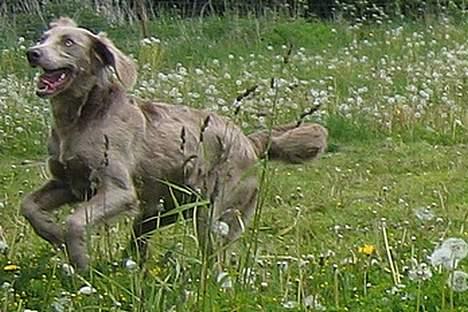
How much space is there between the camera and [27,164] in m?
10.9

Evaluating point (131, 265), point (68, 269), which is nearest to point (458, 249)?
point (131, 265)

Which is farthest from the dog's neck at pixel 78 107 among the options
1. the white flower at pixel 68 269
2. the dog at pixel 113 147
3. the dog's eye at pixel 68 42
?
the white flower at pixel 68 269

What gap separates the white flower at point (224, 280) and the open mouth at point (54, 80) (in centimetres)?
211

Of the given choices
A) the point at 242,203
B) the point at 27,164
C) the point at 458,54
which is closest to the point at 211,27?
the point at 458,54

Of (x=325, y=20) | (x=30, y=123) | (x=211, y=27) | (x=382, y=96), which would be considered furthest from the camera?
(x=325, y=20)

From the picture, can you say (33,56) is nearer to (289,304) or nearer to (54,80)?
(54,80)

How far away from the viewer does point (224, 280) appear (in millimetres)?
5148

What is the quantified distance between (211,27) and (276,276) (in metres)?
13.5

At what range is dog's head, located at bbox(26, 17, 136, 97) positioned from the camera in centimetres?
704

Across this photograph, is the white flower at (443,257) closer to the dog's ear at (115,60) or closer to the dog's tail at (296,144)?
the dog's ear at (115,60)

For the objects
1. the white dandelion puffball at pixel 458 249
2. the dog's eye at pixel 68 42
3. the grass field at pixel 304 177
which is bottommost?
the grass field at pixel 304 177

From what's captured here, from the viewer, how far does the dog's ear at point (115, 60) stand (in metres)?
7.25

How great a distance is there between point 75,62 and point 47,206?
0.73 meters

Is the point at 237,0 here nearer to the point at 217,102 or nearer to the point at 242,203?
the point at 217,102
